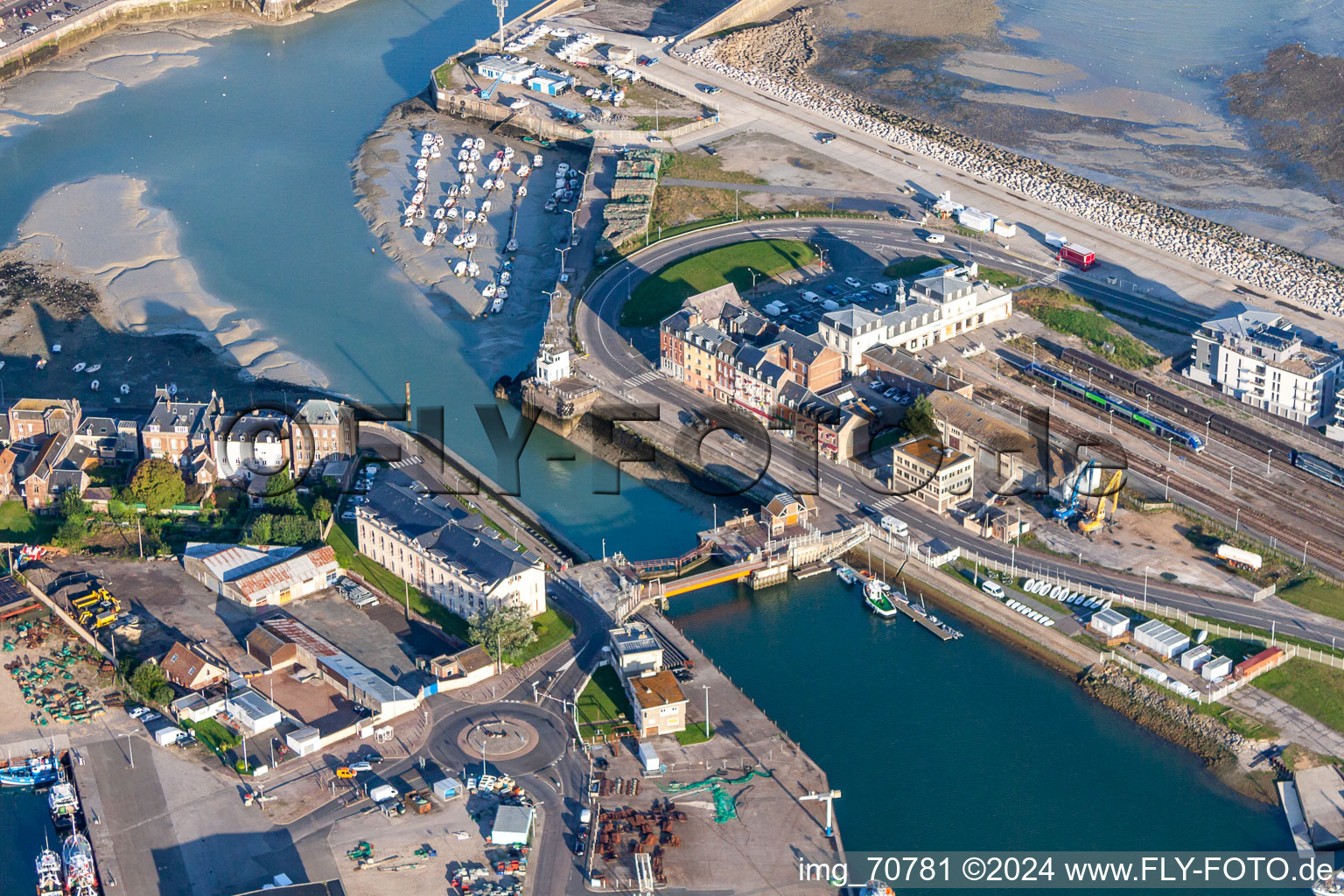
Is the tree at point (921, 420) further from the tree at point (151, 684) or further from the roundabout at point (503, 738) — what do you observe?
the tree at point (151, 684)

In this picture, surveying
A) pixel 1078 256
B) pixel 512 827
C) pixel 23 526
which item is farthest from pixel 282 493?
pixel 1078 256

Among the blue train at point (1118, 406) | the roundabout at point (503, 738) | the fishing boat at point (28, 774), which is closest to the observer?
the fishing boat at point (28, 774)

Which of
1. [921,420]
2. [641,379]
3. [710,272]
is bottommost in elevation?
[641,379]

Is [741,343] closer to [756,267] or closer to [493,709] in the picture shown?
[756,267]

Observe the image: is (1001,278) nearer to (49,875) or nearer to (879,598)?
(879,598)

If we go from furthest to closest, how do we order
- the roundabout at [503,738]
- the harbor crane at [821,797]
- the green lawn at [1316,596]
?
the green lawn at [1316,596], the roundabout at [503,738], the harbor crane at [821,797]

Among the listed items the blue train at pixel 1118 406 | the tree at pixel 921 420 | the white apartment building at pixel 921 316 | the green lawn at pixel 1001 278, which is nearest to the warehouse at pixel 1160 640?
the blue train at pixel 1118 406
